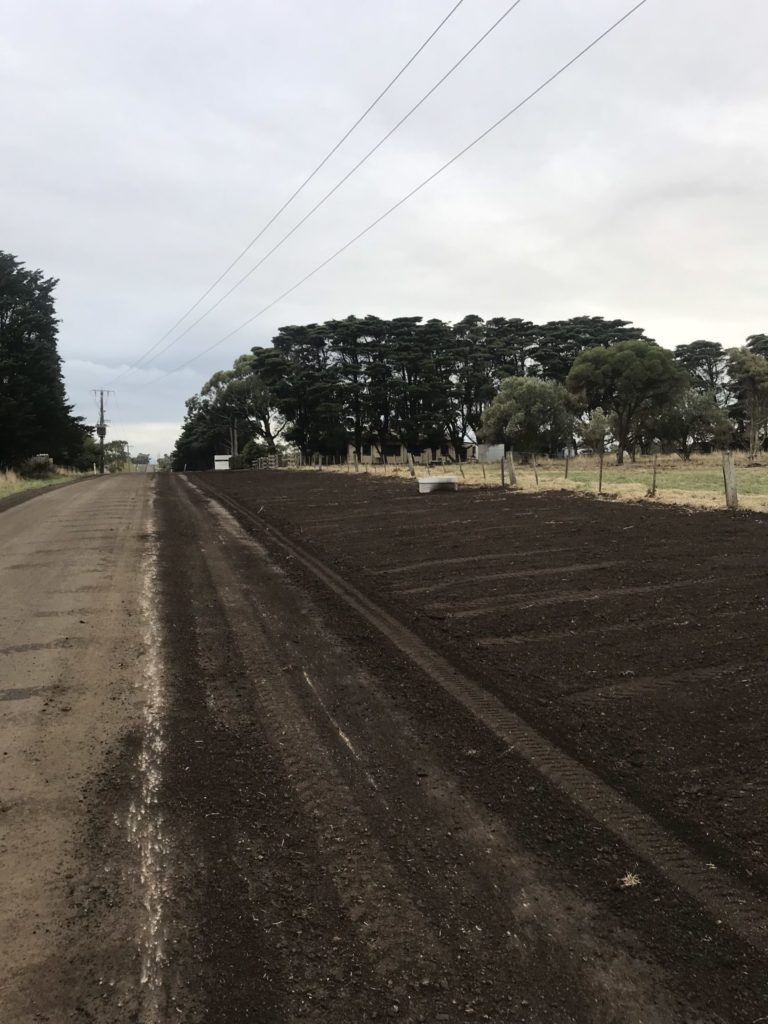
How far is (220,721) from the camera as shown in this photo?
4.10m

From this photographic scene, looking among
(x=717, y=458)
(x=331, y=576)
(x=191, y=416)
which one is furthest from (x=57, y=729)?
(x=191, y=416)

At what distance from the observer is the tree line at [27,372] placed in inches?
1442

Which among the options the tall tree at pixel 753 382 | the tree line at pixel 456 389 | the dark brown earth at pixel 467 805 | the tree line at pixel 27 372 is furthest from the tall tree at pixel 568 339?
the dark brown earth at pixel 467 805

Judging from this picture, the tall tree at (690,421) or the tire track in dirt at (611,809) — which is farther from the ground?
the tall tree at (690,421)

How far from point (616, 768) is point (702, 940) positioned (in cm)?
120

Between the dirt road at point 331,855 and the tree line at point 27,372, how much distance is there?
3611 cm

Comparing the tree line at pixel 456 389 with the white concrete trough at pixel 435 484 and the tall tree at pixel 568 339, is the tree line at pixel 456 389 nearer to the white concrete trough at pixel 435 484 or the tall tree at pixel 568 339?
the tall tree at pixel 568 339

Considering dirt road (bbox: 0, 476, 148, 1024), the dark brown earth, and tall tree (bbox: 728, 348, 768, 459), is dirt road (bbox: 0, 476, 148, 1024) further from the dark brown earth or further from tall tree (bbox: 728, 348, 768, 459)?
tall tree (bbox: 728, 348, 768, 459)

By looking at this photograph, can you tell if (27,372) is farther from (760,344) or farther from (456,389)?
(760,344)

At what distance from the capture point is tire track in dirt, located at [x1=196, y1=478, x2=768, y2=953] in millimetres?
2472

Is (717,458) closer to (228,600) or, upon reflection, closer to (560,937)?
(228,600)

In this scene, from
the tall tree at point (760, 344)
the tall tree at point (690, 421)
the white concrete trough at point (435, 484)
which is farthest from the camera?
the tall tree at point (760, 344)

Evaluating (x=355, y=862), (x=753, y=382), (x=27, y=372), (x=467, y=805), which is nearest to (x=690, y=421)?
(x=753, y=382)

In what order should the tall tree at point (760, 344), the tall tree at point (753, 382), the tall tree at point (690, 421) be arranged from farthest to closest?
the tall tree at point (760, 344), the tall tree at point (753, 382), the tall tree at point (690, 421)
